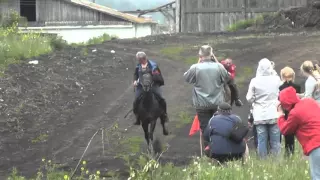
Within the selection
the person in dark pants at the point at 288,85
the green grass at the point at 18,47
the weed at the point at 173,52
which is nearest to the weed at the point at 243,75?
the weed at the point at 173,52

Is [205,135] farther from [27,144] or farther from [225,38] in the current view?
[225,38]

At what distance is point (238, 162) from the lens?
979 centimetres

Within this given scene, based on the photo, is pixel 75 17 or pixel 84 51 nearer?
pixel 84 51

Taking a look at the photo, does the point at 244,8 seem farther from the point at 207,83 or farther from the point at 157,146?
the point at 207,83

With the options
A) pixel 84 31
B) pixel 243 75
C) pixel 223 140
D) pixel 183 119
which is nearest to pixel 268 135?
pixel 223 140

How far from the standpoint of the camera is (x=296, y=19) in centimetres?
3197

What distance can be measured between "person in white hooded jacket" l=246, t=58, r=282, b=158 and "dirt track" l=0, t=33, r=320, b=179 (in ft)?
5.72

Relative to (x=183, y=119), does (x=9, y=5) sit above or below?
above

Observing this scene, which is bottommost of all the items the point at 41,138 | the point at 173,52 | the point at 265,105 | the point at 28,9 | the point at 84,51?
the point at 41,138

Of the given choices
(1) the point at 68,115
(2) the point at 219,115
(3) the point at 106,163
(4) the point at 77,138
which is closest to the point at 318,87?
(2) the point at 219,115

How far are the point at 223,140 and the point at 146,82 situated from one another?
14.5 ft

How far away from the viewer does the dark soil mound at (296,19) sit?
31188mm

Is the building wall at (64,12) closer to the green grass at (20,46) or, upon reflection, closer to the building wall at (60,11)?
the building wall at (60,11)

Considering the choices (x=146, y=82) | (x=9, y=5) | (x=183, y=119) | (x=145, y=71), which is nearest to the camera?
(x=146, y=82)
